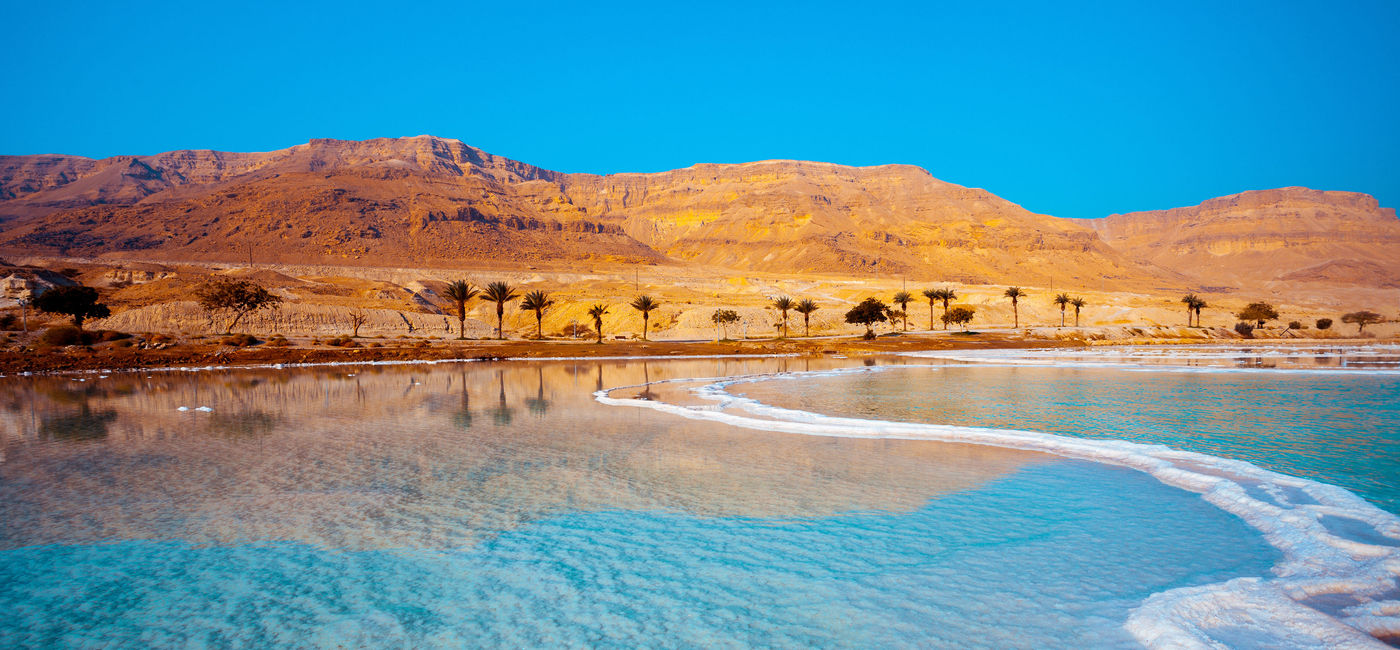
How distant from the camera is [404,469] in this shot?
49.2 feet

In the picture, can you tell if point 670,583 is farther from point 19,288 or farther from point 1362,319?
point 1362,319

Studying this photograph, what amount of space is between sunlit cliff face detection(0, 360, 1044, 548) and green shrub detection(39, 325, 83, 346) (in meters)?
35.9

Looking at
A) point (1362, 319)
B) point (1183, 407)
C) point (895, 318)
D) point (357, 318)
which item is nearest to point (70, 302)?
point (357, 318)

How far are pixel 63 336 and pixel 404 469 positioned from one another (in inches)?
2260

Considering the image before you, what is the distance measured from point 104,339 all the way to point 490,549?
65.9m

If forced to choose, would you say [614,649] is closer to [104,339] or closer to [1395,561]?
[1395,561]

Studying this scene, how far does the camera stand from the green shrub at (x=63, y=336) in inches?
2101

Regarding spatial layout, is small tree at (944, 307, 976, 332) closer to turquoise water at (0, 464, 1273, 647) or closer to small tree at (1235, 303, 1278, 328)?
Answer: small tree at (1235, 303, 1278, 328)

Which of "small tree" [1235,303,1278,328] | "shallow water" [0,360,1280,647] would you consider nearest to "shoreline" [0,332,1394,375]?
"small tree" [1235,303,1278,328]

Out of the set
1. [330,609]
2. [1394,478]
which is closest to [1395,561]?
[1394,478]

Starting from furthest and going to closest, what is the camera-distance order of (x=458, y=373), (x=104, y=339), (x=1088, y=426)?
(x=104, y=339)
(x=458, y=373)
(x=1088, y=426)

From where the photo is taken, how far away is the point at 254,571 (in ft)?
29.9

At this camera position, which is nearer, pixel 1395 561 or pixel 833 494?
pixel 1395 561

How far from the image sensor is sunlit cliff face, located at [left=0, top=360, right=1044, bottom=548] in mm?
11367
